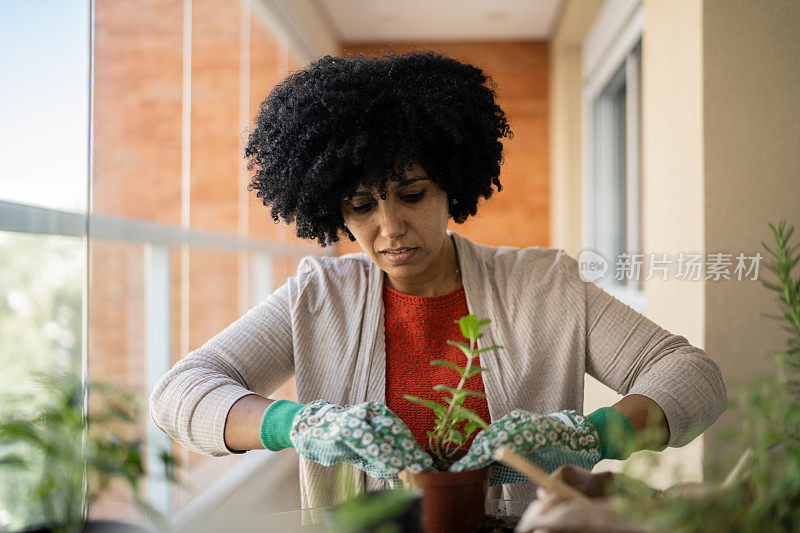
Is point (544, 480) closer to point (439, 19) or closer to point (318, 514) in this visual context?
point (318, 514)

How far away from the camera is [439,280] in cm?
150

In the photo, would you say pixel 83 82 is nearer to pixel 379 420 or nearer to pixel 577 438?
pixel 379 420

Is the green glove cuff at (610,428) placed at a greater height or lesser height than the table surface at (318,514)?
greater

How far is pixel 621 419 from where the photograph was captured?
0.98 m

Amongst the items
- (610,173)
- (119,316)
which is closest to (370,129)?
(119,316)

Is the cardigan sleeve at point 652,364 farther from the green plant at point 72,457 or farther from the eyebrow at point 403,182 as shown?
the green plant at point 72,457

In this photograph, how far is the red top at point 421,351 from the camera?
1.34 m

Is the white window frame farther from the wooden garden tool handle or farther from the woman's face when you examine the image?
the wooden garden tool handle

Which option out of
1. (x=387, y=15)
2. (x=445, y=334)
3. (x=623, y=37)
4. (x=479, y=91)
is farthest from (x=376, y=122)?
(x=387, y=15)

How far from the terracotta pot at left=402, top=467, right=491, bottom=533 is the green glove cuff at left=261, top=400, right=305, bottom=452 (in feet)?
1.13

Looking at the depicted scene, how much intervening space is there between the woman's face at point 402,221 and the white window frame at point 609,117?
2163 mm

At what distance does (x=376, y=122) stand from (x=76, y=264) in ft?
2.85

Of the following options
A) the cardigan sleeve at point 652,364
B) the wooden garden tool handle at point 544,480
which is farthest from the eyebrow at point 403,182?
the wooden garden tool handle at point 544,480

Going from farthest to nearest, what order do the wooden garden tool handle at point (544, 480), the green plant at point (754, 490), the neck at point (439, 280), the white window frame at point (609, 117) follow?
1. the white window frame at point (609, 117)
2. the neck at point (439, 280)
3. the wooden garden tool handle at point (544, 480)
4. the green plant at point (754, 490)
